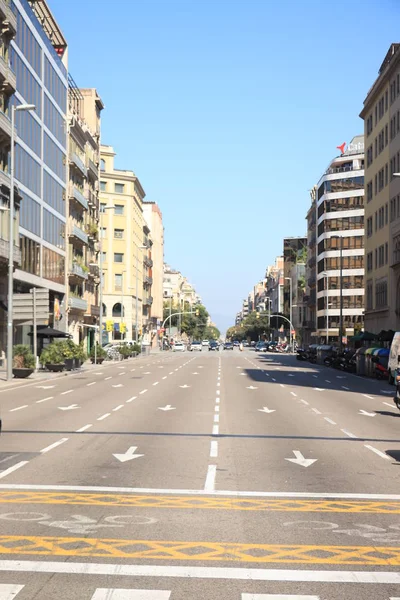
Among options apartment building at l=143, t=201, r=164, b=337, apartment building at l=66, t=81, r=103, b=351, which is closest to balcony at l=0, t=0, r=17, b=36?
apartment building at l=66, t=81, r=103, b=351

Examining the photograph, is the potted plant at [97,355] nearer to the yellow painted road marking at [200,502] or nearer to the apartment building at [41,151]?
the apartment building at [41,151]

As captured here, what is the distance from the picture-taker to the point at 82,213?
90.2 m

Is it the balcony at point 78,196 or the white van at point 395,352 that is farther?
the balcony at point 78,196

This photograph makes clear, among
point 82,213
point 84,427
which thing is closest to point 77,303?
point 82,213

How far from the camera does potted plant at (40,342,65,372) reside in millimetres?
51750

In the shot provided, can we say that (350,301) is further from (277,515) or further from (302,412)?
(277,515)

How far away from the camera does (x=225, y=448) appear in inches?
634

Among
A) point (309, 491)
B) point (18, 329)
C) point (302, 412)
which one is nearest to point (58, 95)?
point (18, 329)

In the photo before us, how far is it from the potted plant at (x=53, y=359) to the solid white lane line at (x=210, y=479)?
1535 inches

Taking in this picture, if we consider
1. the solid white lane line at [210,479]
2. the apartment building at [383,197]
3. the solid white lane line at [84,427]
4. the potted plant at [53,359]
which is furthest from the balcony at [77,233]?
the solid white lane line at [210,479]

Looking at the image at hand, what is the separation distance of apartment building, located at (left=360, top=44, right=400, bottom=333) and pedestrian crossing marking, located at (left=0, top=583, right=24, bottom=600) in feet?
208

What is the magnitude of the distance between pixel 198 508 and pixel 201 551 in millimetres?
2180

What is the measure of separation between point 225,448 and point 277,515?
6.37 meters

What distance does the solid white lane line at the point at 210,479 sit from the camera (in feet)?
38.0
